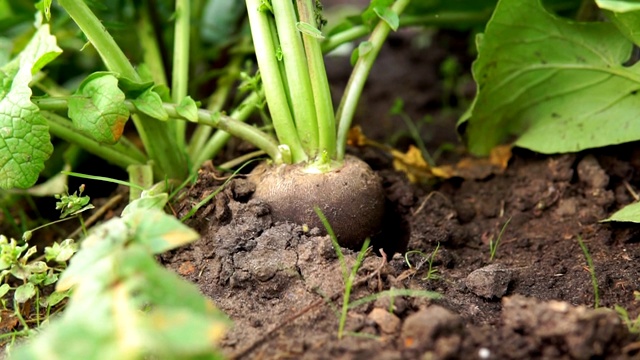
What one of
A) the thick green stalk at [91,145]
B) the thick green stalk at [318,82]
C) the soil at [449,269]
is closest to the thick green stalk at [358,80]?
the thick green stalk at [318,82]

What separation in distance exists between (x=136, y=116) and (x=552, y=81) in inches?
47.2

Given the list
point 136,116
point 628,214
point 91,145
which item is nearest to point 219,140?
point 136,116

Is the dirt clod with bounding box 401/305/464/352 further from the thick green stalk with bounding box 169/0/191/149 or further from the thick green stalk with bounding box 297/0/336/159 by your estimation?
the thick green stalk with bounding box 169/0/191/149

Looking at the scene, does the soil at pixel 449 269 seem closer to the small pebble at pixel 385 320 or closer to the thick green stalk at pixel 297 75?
the small pebble at pixel 385 320

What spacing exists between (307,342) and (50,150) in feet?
2.55

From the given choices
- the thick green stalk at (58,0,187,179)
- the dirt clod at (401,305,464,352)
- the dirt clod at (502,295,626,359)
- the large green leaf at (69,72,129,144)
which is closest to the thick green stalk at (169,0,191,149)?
the thick green stalk at (58,0,187,179)

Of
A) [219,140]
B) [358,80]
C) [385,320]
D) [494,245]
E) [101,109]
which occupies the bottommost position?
[494,245]

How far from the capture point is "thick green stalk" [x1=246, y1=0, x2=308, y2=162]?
158 centimetres

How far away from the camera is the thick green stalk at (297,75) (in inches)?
61.1

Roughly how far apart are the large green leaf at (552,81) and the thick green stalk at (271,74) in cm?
58

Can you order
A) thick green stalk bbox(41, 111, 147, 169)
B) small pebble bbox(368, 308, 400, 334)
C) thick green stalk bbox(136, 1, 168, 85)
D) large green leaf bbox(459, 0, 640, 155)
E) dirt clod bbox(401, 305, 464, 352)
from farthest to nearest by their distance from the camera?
thick green stalk bbox(136, 1, 168, 85) < large green leaf bbox(459, 0, 640, 155) < thick green stalk bbox(41, 111, 147, 169) < small pebble bbox(368, 308, 400, 334) < dirt clod bbox(401, 305, 464, 352)

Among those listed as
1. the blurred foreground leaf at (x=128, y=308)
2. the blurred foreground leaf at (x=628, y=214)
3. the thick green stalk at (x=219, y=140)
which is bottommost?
the blurred foreground leaf at (x=628, y=214)

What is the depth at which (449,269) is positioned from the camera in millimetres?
1568

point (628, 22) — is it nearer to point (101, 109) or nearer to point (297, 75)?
point (297, 75)
